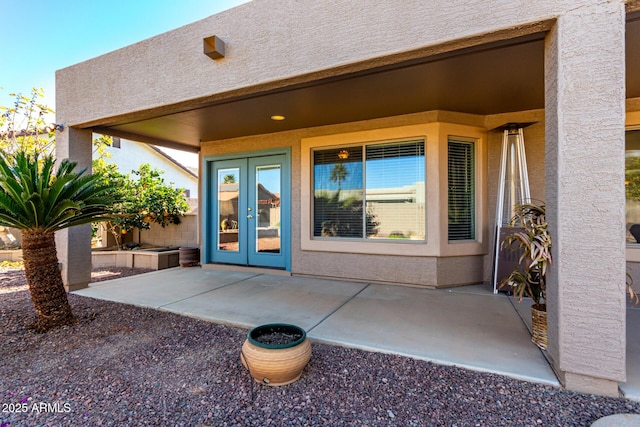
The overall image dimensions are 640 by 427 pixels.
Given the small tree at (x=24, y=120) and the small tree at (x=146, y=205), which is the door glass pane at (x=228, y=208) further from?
the small tree at (x=24, y=120)

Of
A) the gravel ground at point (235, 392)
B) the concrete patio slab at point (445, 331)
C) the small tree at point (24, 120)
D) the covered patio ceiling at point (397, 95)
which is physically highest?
the small tree at point (24, 120)

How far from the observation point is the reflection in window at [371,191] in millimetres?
5305

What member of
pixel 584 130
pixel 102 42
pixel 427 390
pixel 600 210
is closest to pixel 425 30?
pixel 584 130

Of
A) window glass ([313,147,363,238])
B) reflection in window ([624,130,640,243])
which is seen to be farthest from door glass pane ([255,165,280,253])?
reflection in window ([624,130,640,243])

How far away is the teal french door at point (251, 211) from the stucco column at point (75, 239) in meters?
2.35

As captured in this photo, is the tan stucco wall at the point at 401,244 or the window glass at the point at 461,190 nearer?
the tan stucco wall at the point at 401,244

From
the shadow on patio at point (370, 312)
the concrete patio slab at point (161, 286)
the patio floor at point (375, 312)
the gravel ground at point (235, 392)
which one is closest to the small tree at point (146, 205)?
the concrete patio slab at point (161, 286)

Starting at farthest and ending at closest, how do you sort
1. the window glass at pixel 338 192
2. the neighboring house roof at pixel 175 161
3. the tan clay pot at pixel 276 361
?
the neighboring house roof at pixel 175 161, the window glass at pixel 338 192, the tan clay pot at pixel 276 361

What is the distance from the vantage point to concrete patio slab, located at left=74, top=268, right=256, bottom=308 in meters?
4.61

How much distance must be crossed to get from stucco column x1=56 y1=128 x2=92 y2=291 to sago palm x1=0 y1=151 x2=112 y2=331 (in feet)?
4.43

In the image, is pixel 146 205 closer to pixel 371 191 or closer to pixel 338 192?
pixel 338 192

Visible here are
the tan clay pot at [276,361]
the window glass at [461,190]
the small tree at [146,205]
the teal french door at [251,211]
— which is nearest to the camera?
the tan clay pot at [276,361]

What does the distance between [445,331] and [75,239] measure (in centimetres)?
560

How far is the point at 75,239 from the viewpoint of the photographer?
16.4ft
